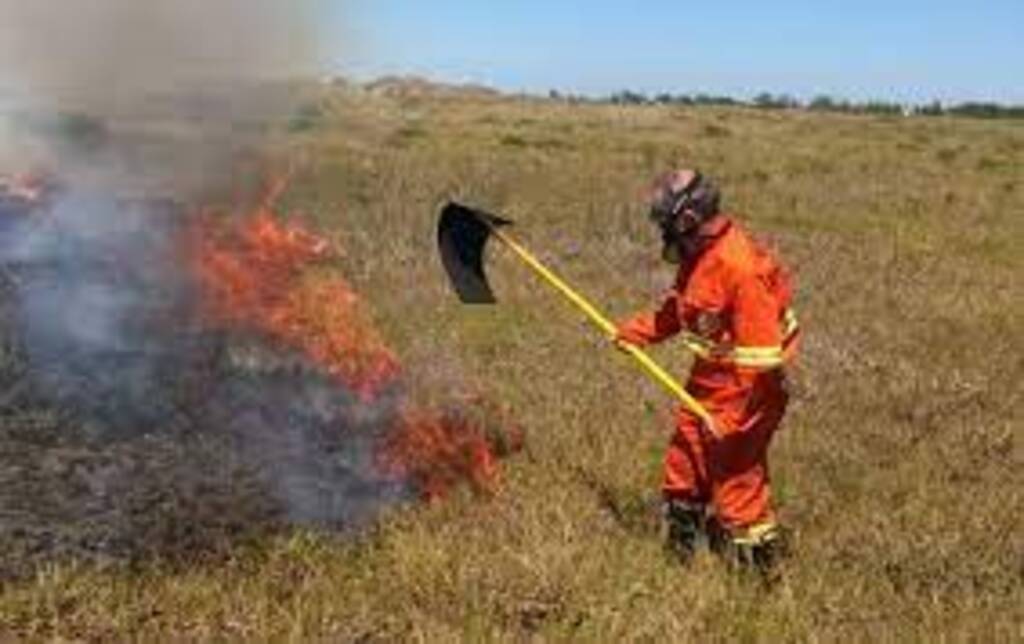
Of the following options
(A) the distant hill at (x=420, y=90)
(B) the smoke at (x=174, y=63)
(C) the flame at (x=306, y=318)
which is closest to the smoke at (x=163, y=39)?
(B) the smoke at (x=174, y=63)

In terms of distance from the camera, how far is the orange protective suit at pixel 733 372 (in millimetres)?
7621

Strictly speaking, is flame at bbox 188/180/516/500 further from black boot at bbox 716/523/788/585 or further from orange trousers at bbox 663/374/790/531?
black boot at bbox 716/523/788/585

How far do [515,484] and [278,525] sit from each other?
1387mm

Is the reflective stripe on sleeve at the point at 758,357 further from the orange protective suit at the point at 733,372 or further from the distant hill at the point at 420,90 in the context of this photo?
the distant hill at the point at 420,90

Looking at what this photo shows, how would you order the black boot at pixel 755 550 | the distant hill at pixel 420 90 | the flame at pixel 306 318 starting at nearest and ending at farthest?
the black boot at pixel 755 550 < the flame at pixel 306 318 < the distant hill at pixel 420 90

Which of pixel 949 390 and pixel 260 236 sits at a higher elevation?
pixel 260 236

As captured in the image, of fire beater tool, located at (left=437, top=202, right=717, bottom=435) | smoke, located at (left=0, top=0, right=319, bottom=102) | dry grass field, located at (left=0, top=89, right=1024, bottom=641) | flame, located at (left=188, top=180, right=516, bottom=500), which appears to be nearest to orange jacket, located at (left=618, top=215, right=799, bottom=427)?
dry grass field, located at (left=0, top=89, right=1024, bottom=641)

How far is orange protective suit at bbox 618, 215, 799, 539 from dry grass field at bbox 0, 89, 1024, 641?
0.31 metres

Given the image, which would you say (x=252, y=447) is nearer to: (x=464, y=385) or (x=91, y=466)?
(x=91, y=466)

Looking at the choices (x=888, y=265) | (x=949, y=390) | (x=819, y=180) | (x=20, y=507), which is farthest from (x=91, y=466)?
(x=819, y=180)

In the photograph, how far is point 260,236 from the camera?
12.0 m

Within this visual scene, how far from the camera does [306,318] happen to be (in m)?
11.4

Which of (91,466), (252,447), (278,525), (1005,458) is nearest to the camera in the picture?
(278,525)

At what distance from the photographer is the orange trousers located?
7695 mm
